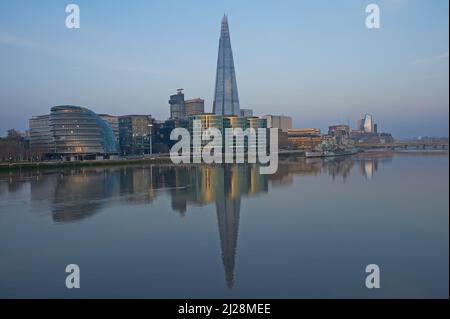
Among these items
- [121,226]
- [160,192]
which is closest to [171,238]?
[121,226]

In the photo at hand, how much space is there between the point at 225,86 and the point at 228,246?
55790 mm

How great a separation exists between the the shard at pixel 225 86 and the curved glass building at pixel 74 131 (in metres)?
27.2

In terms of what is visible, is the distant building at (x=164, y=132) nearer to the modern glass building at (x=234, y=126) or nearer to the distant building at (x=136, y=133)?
the distant building at (x=136, y=133)

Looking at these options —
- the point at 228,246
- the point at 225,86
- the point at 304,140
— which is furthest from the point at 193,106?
the point at 228,246

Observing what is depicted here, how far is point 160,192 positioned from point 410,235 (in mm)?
8807

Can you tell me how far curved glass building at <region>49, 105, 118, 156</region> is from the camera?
3569 centimetres

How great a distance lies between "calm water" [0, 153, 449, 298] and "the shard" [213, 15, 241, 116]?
50073 millimetres

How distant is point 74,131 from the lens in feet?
117

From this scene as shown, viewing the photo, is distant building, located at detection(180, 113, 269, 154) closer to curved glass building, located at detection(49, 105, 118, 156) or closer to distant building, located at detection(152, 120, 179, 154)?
distant building, located at detection(152, 120, 179, 154)

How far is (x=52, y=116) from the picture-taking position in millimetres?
36125

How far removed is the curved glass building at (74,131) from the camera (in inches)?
1405

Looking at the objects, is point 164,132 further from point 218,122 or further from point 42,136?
point 42,136

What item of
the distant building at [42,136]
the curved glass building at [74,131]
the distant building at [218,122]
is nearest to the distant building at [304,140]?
the distant building at [218,122]
